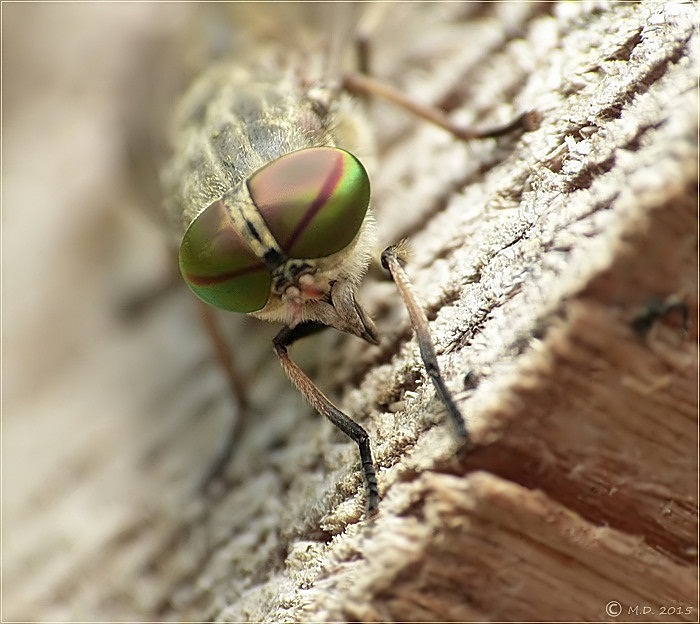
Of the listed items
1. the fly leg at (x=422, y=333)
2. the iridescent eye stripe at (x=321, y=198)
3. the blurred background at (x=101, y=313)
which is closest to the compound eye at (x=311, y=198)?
the iridescent eye stripe at (x=321, y=198)

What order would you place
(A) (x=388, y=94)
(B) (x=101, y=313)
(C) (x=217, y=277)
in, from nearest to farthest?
(C) (x=217, y=277) → (A) (x=388, y=94) → (B) (x=101, y=313)

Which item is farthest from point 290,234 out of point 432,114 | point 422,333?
point 432,114

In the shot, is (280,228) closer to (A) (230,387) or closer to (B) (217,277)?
(B) (217,277)

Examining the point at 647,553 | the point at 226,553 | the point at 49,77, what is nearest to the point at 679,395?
the point at 647,553

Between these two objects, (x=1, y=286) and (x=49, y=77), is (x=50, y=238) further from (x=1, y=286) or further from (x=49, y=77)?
(x=49, y=77)
